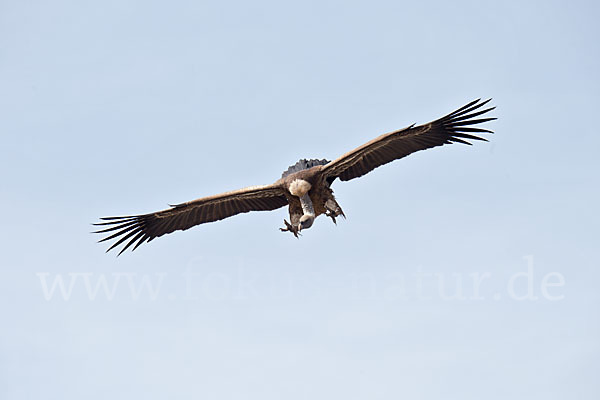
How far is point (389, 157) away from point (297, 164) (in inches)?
68.9

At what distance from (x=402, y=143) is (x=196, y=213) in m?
4.60

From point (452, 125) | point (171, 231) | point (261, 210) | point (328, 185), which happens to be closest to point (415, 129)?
point (452, 125)

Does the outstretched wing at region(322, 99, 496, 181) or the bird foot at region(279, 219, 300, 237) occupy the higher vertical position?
the outstretched wing at region(322, 99, 496, 181)

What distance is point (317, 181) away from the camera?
1952cm

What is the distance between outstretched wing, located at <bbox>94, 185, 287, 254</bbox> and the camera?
20609 mm

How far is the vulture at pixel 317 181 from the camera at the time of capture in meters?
19.0

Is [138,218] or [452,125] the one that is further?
[138,218]

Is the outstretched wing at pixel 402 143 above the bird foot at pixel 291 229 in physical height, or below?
above

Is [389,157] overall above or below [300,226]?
above

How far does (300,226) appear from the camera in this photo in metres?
19.3

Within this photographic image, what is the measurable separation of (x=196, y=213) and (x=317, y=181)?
3.06 m

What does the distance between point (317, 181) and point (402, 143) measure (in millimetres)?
1690

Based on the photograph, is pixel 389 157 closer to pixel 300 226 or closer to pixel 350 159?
pixel 350 159

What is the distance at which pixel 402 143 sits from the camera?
19.3m
